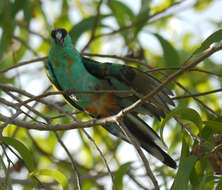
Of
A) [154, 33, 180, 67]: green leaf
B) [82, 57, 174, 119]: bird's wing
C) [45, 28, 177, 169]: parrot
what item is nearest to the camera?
[82, 57, 174, 119]: bird's wing

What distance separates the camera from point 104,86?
7.90 feet

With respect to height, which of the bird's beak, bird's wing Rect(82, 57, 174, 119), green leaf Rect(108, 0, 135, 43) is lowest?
bird's wing Rect(82, 57, 174, 119)

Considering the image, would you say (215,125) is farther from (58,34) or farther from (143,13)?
(143,13)

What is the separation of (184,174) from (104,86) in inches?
34.3

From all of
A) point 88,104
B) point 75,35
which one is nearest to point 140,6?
point 75,35

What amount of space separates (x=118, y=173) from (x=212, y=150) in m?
0.65

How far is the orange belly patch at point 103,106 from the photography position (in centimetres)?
241

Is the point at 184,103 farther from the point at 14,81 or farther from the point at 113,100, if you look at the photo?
the point at 14,81

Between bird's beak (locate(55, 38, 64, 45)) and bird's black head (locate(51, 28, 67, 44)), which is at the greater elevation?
bird's black head (locate(51, 28, 67, 44))

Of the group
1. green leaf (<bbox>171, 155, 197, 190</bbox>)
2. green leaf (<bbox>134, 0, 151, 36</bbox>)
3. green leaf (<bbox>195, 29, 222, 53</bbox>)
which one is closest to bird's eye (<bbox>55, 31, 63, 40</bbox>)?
green leaf (<bbox>134, 0, 151, 36</bbox>)

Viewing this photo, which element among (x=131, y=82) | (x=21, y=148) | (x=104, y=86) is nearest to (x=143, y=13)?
(x=104, y=86)

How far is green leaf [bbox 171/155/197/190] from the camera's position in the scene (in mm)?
1663

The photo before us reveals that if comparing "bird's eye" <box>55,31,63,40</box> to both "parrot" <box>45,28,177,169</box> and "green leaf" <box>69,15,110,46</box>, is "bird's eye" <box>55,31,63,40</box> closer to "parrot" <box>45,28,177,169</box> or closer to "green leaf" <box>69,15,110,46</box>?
"parrot" <box>45,28,177,169</box>

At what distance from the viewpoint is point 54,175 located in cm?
188
